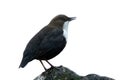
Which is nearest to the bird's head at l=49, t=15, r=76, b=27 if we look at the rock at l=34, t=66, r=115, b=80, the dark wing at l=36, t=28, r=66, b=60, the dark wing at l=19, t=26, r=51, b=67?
the dark wing at l=36, t=28, r=66, b=60

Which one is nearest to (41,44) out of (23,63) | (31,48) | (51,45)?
(31,48)

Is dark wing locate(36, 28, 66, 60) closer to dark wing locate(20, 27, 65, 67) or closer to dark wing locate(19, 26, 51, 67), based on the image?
dark wing locate(20, 27, 65, 67)

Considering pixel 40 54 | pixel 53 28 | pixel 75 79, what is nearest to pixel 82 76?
pixel 75 79

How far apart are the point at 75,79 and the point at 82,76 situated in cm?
19

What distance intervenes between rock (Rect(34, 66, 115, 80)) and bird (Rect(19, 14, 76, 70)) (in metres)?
0.57

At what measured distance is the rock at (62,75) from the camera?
939 cm

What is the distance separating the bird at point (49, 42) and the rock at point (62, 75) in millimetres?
572

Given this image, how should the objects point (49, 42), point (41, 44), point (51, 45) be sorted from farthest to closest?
point (51, 45) → point (49, 42) → point (41, 44)

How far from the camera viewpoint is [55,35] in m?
11.4

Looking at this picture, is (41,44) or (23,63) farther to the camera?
(41,44)

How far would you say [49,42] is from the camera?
11172mm

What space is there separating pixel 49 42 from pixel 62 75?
64.2 inches

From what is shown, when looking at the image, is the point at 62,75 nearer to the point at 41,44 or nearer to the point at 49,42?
the point at 41,44

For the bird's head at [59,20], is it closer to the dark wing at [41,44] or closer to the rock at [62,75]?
the dark wing at [41,44]
